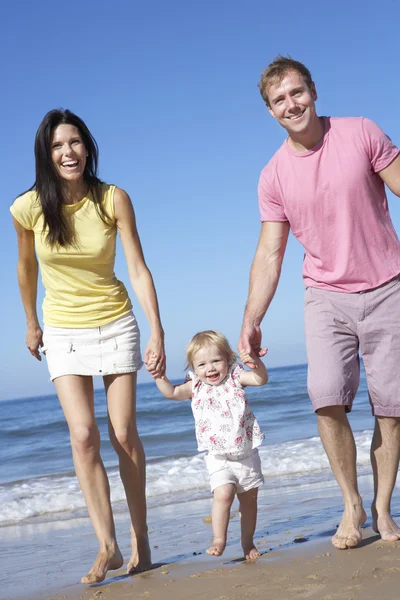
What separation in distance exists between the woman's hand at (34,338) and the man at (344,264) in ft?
3.62

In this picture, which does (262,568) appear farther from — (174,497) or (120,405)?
(174,497)

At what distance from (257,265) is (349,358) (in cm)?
68

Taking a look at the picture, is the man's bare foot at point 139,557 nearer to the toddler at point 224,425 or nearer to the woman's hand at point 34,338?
the toddler at point 224,425

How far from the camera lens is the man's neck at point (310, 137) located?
150 inches

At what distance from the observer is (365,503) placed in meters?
5.59

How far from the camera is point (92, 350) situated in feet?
13.1

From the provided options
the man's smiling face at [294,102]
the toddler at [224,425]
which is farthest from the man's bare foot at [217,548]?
the man's smiling face at [294,102]

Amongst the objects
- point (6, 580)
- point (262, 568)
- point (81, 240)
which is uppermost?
point (81, 240)

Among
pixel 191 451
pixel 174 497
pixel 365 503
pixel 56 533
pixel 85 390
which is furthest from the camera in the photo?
pixel 191 451

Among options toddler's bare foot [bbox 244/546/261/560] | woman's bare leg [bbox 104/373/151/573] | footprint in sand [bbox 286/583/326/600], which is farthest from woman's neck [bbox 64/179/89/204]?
footprint in sand [bbox 286/583/326/600]

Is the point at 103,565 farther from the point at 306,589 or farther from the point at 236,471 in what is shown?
the point at 306,589

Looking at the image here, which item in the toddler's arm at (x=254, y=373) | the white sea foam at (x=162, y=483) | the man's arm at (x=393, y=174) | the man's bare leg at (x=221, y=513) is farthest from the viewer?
the white sea foam at (x=162, y=483)

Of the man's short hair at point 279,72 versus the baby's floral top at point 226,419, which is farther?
the baby's floral top at point 226,419

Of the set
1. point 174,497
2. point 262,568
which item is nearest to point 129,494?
point 262,568
